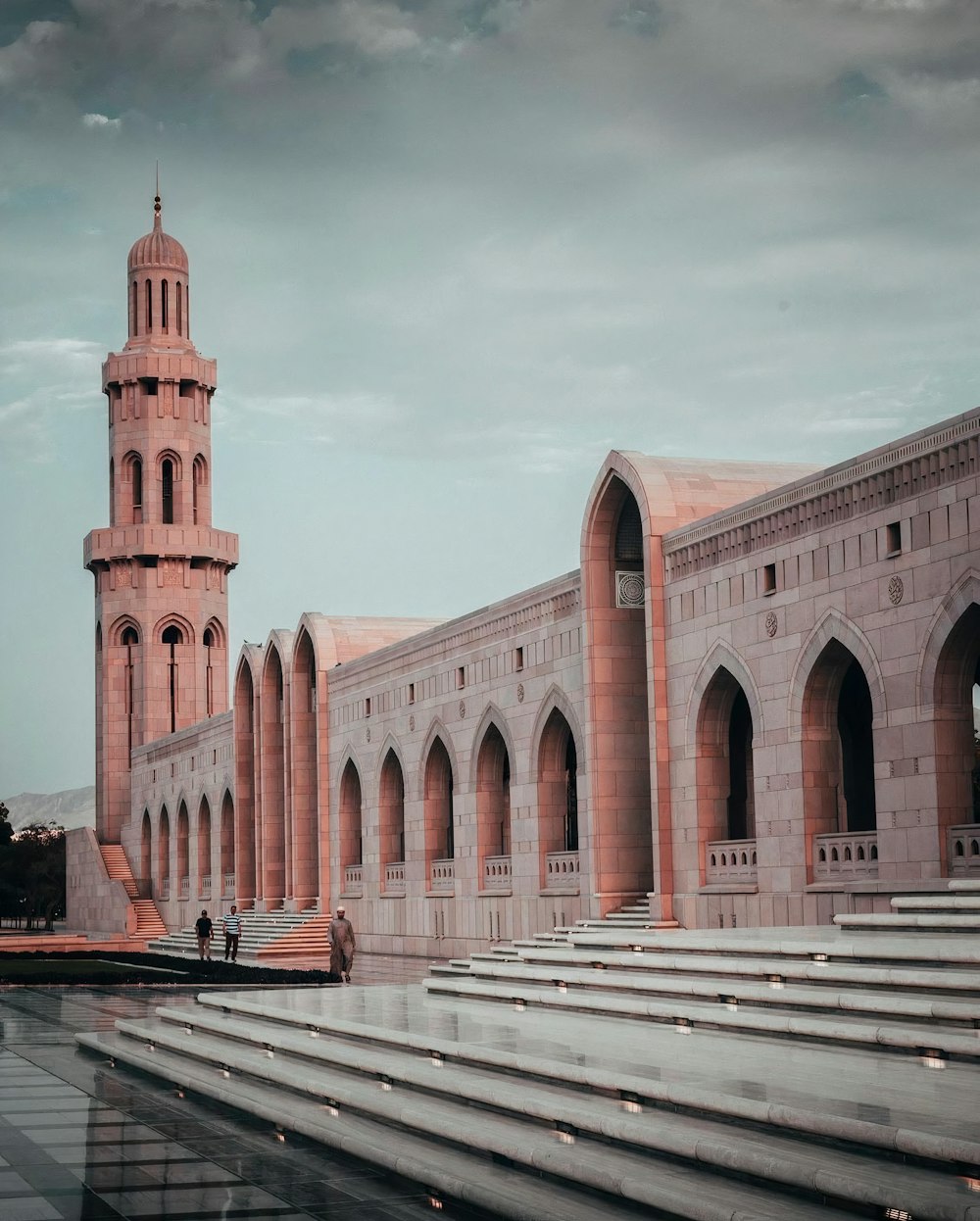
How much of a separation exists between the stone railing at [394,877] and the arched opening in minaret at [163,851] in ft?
73.2

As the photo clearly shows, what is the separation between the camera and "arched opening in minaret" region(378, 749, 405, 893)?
3469 centimetres

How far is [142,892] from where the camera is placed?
57.0 m

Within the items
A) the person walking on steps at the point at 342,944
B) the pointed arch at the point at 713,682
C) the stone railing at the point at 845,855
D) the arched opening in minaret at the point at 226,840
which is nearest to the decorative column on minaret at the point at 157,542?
the arched opening in minaret at the point at 226,840

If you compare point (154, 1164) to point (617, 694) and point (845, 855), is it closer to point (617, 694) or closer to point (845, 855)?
point (845, 855)

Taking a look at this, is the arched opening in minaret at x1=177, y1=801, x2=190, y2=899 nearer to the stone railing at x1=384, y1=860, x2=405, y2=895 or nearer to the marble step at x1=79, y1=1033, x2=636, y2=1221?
the stone railing at x1=384, y1=860, x2=405, y2=895

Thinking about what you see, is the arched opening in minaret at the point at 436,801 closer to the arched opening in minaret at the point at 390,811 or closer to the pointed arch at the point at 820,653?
the arched opening in minaret at the point at 390,811

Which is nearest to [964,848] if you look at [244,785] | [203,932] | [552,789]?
[552,789]

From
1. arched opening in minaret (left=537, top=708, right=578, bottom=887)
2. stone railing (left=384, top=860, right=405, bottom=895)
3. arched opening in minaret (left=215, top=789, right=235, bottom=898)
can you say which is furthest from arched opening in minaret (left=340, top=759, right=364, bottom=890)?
arched opening in minaret (left=537, top=708, right=578, bottom=887)

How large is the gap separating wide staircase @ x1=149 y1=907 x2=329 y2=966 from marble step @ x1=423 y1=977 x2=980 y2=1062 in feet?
66.0

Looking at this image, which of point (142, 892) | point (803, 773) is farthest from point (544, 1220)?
point (142, 892)

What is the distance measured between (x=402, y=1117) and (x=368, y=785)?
26302 mm

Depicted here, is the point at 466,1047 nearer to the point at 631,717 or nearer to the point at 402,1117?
the point at 402,1117

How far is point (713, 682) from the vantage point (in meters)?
21.7

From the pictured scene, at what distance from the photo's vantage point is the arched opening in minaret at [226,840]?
154 feet
